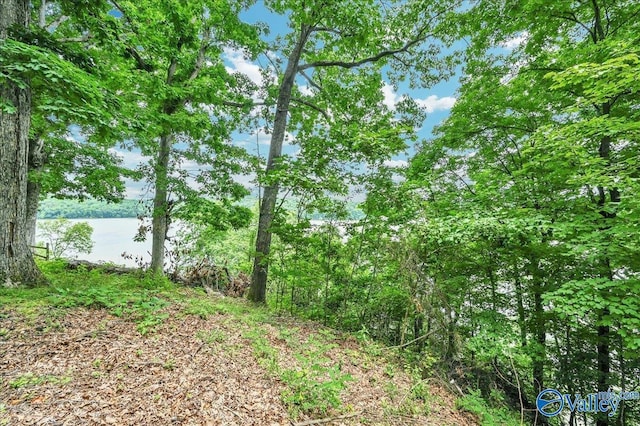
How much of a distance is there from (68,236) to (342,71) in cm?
2256

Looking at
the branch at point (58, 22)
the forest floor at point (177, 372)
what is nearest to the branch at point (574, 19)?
the forest floor at point (177, 372)

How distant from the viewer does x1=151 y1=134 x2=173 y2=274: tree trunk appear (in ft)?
24.7

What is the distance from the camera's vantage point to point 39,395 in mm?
2262

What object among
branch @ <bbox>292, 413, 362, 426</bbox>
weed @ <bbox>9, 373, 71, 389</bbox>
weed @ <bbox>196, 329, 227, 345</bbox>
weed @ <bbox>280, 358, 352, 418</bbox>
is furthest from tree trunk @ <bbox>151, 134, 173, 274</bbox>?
branch @ <bbox>292, 413, 362, 426</bbox>

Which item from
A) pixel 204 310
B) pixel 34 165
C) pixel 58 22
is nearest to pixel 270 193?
pixel 204 310

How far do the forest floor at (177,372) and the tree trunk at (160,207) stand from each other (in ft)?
11.5

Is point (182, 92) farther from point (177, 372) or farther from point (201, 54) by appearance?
point (177, 372)

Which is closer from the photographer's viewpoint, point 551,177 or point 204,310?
point 204,310

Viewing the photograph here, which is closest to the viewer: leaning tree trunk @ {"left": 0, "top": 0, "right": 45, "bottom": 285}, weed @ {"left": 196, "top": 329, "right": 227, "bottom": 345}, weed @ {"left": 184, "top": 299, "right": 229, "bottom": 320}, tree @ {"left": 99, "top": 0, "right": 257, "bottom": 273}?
weed @ {"left": 196, "top": 329, "right": 227, "bottom": 345}

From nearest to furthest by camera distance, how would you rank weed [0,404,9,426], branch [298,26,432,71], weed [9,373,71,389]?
1. weed [0,404,9,426]
2. weed [9,373,71,389]
3. branch [298,26,432,71]

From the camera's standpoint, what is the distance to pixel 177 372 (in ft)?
9.43

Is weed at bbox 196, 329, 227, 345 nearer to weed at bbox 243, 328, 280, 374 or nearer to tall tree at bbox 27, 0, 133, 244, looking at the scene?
weed at bbox 243, 328, 280, 374

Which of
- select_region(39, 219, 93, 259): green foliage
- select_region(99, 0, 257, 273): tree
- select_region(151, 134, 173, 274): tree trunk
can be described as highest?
select_region(99, 0, 257, 273): tree

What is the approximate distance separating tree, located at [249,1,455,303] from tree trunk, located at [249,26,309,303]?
0.9 inches
